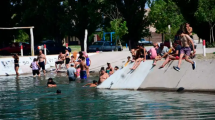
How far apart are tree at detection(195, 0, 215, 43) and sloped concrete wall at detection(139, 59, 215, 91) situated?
77.4 ft

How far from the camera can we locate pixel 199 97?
19156 mm

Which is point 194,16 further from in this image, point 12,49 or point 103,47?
point 12,49

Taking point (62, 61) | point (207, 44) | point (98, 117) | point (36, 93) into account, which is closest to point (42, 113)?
point (98, 117)

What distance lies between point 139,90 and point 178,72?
1.92 meters

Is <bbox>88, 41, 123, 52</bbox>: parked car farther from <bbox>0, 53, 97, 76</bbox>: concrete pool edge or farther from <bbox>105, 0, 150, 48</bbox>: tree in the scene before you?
<bbox>0, 53, 97, 76</bbox>: concrete pool edge

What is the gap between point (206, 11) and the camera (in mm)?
45062

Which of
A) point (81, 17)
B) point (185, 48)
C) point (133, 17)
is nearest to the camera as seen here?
point (185, 48)

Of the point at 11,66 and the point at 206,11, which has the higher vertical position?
the point at 206,11

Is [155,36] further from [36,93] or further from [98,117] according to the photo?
[98,117]

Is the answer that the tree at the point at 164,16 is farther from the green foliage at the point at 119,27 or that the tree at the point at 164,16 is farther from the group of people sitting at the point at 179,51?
the group of people sitting at the point at 179,51

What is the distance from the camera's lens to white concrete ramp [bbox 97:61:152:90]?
22.8m

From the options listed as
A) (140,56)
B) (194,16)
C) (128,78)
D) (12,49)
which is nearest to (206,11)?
(194,16)

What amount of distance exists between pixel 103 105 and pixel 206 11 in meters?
29.0

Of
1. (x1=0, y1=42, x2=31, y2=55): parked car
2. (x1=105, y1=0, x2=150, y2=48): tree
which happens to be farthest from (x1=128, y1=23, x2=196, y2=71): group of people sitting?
(x1=0, y1=42, x2=31, y2=55): parked car
